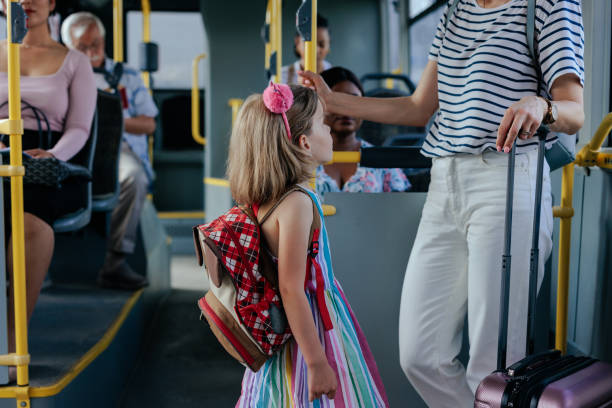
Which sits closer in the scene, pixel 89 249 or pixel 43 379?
pixel 43 379

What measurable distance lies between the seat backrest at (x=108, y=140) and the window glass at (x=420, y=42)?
2649mm

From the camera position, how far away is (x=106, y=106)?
3.16m

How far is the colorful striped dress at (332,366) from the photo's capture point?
4.63 ft

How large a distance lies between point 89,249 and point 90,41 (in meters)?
1.26

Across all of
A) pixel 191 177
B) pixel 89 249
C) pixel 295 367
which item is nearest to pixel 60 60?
pixel 89 249

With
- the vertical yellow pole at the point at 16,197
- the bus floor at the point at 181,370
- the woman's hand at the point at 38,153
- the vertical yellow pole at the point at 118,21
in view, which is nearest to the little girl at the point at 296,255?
the vertical yellow pole at the point at 16,197

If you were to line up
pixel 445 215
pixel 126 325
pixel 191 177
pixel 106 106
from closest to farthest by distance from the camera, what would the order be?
1. pixel 445 215
2. pixel 126 325
3. pixel 106 106
4. pixel 191 177

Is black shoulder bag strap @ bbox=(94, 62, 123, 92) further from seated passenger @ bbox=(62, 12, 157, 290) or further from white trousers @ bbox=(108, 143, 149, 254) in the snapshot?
white trousers @ bbox=(108, 143, 149, 254)

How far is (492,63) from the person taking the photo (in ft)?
4.92

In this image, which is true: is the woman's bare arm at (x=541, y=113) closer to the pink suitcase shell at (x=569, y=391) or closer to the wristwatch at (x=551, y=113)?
the wristwatch at (x=551, y=113)

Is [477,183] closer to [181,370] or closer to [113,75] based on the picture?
[181,370]

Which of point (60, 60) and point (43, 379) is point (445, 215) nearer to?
point (43, 379)

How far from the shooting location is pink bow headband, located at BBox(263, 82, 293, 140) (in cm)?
135

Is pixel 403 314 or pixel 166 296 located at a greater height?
pixel 403 314
